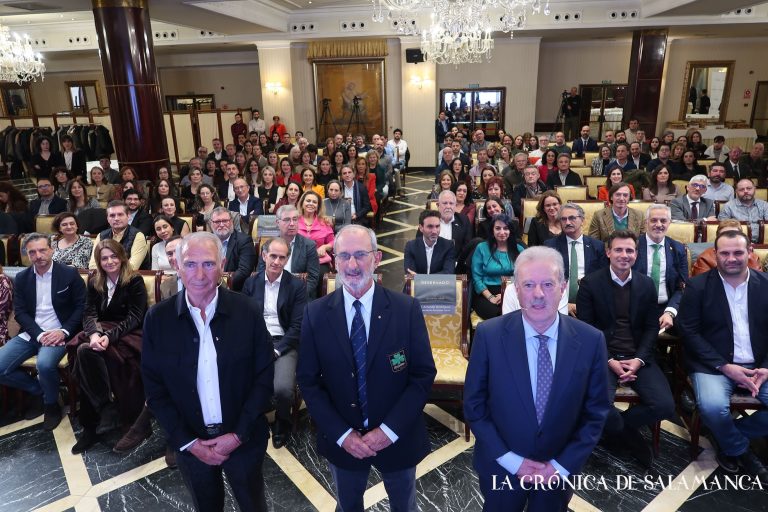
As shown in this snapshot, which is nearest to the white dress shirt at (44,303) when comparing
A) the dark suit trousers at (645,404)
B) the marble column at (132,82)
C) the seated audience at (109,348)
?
the seated audience at (109,348)

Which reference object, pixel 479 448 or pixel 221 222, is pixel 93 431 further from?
pixel 479 448

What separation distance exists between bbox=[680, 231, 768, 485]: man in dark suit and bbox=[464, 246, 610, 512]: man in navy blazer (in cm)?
145

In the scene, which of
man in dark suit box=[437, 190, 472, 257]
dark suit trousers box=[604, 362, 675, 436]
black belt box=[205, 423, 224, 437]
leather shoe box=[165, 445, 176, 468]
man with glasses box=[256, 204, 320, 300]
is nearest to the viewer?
black belt box=[205, 423, 224, 437]

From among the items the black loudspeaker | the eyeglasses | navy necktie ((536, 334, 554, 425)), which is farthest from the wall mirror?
the eyeglasses

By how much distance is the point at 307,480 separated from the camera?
9.19 ft

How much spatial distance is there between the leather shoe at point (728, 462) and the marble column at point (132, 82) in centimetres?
747

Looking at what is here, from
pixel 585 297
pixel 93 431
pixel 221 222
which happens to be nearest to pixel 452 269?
pixel 585 297

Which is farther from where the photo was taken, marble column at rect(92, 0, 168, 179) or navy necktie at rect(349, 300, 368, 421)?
marble column at rect(92, 0, 168, 179)

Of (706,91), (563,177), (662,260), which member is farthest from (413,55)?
(662,260)

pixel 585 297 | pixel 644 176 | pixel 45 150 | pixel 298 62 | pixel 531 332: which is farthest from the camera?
pixel 298 62

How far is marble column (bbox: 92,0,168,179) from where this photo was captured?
264 inches

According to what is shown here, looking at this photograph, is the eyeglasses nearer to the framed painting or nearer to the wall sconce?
the framed painting

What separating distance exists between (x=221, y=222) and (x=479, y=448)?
298cm

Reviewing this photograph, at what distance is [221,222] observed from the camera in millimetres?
4137
